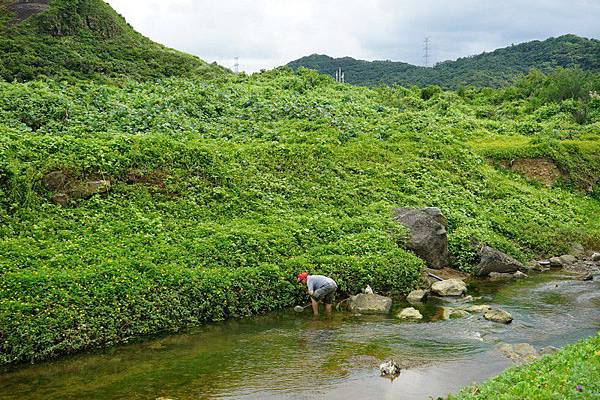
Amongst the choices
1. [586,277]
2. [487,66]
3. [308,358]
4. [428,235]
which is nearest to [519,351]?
[308,358]

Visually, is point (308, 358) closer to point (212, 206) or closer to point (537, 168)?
point (212, 206)

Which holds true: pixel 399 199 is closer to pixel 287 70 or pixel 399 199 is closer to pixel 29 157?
pixel 29 157

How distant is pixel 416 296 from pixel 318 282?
3459 millimetres

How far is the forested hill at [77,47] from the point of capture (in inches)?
1425

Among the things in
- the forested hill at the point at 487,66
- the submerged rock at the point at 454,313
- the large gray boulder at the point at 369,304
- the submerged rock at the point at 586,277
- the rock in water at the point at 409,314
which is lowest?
A: the submerged rock at the point at 586,277

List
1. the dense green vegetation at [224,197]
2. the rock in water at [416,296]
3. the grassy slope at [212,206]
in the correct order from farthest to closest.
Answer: the rock in water at [416,296] → the dense green vegetation at [224,197] → the grassy slope at [212,206]

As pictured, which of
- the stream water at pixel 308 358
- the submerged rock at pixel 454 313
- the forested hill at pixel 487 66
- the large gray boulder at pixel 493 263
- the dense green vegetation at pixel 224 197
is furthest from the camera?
the forested hill at pixel 487 66

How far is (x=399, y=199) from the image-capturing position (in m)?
23.0

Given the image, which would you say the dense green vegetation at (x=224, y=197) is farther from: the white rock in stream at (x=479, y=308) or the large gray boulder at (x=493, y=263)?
the white rock in stream at (x=479, y=308)

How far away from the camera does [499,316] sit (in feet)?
50.2

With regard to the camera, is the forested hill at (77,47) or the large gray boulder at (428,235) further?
the forested hill at (77,47)

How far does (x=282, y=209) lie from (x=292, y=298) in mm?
4482

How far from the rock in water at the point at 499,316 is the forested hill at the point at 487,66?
71277 mm

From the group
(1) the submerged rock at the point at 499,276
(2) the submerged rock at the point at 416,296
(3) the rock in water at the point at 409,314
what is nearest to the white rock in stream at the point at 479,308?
(2) the submerged rock at the point at 416,296
